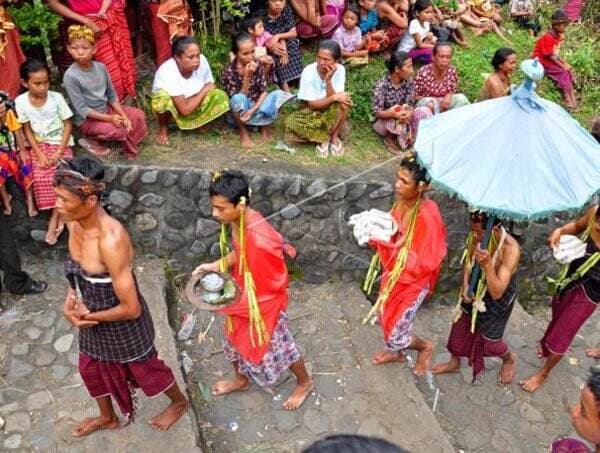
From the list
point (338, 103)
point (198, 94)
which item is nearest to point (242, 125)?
point (198, 94)

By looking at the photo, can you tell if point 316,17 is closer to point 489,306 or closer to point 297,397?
point 489,306

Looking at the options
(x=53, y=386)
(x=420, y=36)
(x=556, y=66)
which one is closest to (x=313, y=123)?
(x=420, y=36)

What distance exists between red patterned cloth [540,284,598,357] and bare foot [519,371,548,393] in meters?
0.24

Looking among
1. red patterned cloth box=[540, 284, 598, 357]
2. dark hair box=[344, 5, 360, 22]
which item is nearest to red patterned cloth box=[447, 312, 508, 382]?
red patterned cloth box=[540, 284, 598, 357]

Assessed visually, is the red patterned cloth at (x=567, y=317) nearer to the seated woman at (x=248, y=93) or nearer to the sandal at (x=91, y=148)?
the seated woman at (x=248, y=93)

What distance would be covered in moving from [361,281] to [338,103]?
1689 mm

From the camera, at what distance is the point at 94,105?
5508mm

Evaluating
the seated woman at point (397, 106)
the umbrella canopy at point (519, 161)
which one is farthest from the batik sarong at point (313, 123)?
the umbrella canopy at point (519, 161)

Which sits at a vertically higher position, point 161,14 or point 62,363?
point 161,14

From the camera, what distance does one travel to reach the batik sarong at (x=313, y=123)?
20.2ft

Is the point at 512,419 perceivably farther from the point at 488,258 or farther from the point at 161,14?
the point at 161,14

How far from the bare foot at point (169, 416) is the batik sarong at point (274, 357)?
47 centimetres

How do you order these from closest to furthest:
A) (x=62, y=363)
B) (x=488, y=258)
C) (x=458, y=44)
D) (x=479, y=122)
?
(x=479, y=122) → (x=488, y=258) → (x=62, y=363) → (x=458, y=44)

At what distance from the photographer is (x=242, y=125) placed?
20.2 ft
